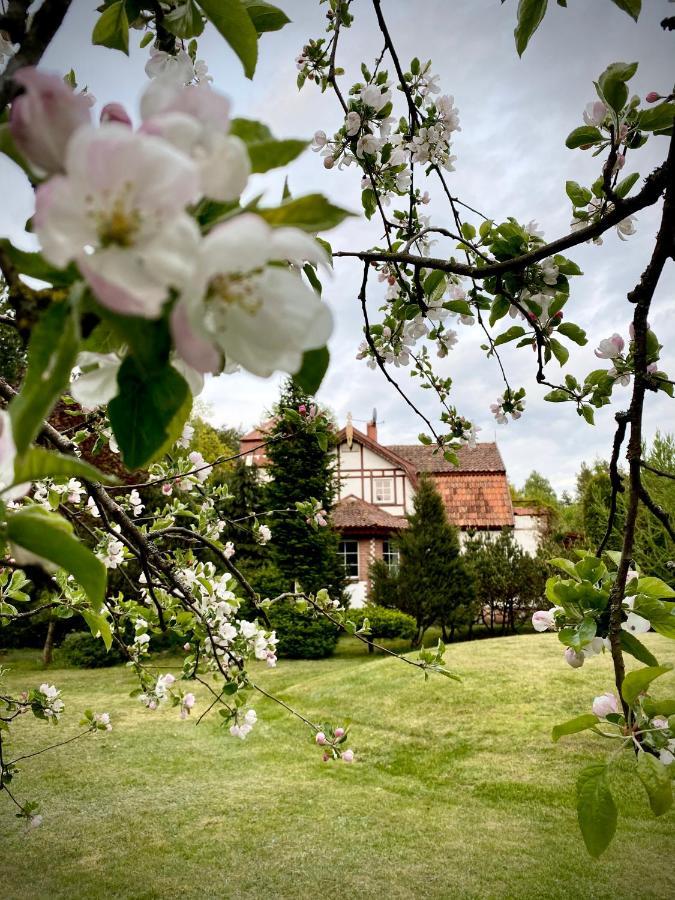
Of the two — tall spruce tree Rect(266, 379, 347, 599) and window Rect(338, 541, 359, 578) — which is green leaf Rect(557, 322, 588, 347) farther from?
window Rect(338, 541, 359, 578)

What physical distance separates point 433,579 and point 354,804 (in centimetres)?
670

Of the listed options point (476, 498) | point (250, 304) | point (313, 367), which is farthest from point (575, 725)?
point (476, 498)

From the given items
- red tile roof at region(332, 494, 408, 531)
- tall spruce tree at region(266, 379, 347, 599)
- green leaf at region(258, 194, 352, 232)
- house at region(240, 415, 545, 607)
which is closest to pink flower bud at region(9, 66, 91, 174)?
green leaf at region(258, 194, 352, 232)

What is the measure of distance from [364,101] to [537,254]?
108 centimetres

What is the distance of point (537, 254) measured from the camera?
41.8 inches

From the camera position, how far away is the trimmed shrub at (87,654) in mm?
10281

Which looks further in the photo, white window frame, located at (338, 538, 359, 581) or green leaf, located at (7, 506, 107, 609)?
white window frame, located at (338, 538, 359, 581)

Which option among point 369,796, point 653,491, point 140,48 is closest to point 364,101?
point 140,48

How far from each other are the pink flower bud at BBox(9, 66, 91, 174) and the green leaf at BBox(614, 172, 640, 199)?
3.90ft

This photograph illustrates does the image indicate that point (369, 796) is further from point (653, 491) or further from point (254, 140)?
point (653, 491)

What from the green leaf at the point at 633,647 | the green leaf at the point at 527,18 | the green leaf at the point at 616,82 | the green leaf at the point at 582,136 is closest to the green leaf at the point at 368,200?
the green leaf at the point at 582,136

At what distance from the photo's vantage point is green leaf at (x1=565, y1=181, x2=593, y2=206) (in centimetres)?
129

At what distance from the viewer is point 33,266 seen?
0.34 meters

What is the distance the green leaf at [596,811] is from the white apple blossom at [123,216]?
2.45 feet
